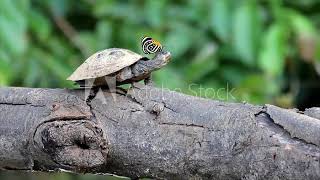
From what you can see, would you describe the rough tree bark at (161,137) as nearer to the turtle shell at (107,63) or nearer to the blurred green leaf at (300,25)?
the turtle shell at (107,63)

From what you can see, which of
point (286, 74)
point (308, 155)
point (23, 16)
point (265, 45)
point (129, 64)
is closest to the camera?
point (308, 155)

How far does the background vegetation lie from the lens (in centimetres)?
188

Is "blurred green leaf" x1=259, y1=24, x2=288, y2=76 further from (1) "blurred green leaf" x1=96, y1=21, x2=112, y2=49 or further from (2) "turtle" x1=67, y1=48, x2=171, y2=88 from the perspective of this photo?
(2) "turtle" x1=67, y1=48, x2=171, y2=88

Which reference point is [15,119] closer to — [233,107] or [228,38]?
[233,107]

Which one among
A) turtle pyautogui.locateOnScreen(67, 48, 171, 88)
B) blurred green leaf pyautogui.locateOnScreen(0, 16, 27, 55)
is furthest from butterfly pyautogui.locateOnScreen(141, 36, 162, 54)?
blurred green leaf pyautogui.locateOnScreen(0, 16, 27, 55)

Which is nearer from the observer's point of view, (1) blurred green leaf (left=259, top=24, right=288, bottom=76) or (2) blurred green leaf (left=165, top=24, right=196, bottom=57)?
(1) blurred green leaf (left=259, top=24, right=288, bottom=76)

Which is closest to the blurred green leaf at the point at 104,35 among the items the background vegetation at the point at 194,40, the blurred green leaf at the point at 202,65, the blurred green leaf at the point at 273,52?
the background vegetation at the point at 194,40

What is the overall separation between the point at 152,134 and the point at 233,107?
114 mm

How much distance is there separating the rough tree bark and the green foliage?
3.01 ft

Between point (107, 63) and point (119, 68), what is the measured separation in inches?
0.9

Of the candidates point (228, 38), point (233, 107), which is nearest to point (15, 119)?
point (233, 107)

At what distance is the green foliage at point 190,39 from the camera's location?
1.88 meters

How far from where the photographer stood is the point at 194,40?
6.84 ft

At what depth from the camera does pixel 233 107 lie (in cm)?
83
